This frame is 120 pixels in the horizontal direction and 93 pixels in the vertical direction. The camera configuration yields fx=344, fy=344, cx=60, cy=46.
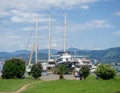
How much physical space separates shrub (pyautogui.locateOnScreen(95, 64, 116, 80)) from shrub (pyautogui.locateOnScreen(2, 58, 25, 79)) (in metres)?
11.9

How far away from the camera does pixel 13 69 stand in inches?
1858

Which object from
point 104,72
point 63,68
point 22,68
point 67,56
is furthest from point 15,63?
point 67,56

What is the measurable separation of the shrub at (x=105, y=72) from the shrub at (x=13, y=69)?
1189 cm

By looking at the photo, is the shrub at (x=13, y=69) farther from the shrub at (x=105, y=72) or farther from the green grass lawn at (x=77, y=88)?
the green grass lawn at (x=77, y=88)

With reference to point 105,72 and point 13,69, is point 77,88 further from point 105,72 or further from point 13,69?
point 13,69

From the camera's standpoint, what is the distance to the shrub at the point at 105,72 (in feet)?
133

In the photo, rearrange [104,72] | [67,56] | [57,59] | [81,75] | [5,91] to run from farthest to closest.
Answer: [57,59]
[67,56]
[81,75]
[104,72]
[5,91]

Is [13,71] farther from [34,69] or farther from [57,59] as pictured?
[57,59]

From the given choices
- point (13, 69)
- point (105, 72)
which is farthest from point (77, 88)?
point (13, 69)

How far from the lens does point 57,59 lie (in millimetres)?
92500

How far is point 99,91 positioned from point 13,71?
23.0m

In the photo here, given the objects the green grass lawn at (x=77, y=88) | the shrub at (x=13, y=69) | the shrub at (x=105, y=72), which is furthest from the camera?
the shrub at (x=13, y=69)

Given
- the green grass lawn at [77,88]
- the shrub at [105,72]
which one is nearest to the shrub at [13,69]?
the shrub at [105,72]

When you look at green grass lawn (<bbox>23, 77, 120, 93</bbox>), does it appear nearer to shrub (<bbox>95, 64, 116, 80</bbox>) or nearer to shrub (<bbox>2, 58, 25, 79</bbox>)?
shrub (<bbox>95, 64, 116, 80</bbox>)
